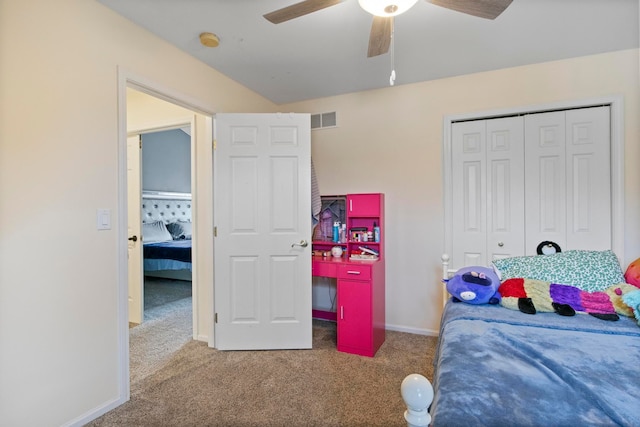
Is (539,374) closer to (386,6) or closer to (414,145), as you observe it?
(386,6)

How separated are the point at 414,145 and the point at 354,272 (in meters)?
1.39

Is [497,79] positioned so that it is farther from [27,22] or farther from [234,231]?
[27,22]

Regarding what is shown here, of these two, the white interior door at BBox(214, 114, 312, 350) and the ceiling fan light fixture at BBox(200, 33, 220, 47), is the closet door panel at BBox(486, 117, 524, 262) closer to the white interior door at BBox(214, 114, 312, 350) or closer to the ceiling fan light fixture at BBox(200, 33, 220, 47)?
the white interior door at BBox(214, 114, 312, 350)

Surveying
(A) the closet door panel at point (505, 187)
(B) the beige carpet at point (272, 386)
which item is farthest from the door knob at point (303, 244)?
(A) the closet door panel at point (505, 187)

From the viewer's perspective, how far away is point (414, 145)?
9.66 ft

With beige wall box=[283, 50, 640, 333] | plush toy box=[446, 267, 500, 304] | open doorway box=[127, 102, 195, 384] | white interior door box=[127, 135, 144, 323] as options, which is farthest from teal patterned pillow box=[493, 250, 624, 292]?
white interior door box=[127, 135, 144, 323]

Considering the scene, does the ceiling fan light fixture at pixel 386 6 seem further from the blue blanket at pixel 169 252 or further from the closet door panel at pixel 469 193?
the blue blanket at pixel 169 252

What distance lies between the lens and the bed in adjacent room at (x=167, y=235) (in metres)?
4.58

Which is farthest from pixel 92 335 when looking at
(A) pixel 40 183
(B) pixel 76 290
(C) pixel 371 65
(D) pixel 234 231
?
(C) pixel 371 65

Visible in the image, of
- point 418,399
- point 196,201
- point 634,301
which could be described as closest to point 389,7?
point 418,399

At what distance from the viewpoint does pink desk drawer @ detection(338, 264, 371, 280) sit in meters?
2.54

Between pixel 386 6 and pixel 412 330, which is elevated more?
pixel 386 6

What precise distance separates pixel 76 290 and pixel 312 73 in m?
2.40

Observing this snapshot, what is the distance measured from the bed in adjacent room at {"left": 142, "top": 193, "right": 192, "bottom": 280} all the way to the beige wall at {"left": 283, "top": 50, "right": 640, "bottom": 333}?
2736mm
